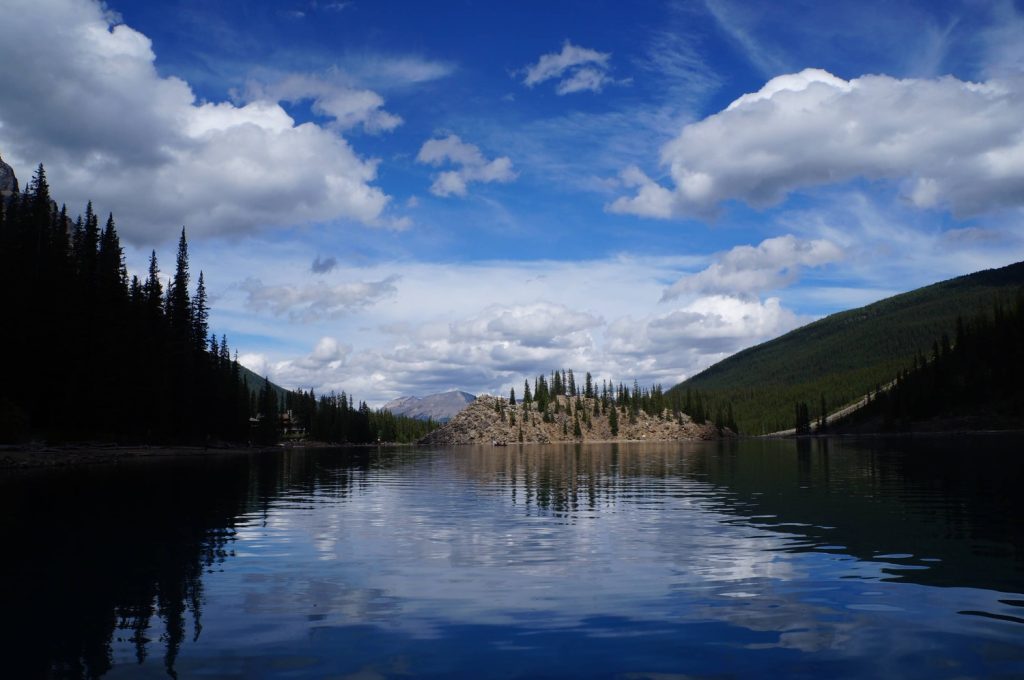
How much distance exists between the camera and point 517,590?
A: 67.1ft

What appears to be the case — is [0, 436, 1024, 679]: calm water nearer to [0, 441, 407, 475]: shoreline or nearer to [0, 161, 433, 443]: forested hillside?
[0, 441, 407, 475]: shoreline

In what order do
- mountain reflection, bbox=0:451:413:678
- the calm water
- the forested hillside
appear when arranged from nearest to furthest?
the calm water < mountain reflection, bbox=0:451:413:678 < the forested hillside

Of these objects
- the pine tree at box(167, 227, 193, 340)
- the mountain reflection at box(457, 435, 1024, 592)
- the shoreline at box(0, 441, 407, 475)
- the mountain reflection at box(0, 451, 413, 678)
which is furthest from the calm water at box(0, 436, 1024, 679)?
the pine tree at box(167, 227, 193, 340)

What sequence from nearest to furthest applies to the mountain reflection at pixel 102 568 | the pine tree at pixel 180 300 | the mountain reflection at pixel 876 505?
the mountain reflection at pixel 102 568 → the mountain reflection at pixel 876 505 → the pine tree at pixel 180 300

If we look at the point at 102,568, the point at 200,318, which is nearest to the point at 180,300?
the point at 200,318

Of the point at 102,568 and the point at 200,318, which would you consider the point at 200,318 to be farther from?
the point at 102,568

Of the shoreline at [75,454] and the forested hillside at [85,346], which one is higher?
the forested hillside at [85,346]

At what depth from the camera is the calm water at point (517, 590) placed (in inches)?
557

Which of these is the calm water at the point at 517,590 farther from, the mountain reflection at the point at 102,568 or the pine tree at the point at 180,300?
the pine tree at the point at 180,300

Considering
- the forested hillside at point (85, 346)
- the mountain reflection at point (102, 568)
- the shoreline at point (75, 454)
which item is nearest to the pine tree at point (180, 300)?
the forested hillside at point (85, 346)

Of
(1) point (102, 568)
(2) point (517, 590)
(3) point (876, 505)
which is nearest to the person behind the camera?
(2) point (517, 590)

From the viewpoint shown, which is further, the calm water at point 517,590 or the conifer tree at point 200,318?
the conifer tree at point 200,318

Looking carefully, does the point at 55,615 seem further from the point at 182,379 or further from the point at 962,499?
the point at 182,379

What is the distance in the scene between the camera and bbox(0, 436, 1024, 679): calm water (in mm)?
14148
